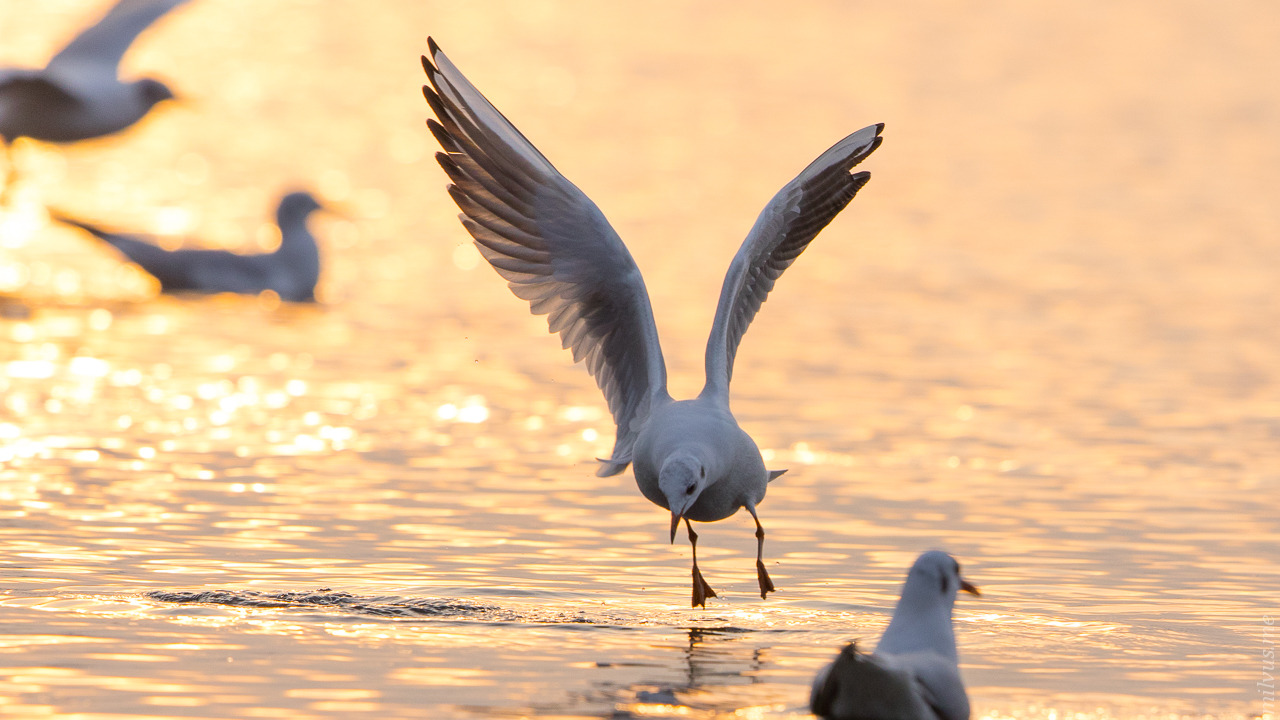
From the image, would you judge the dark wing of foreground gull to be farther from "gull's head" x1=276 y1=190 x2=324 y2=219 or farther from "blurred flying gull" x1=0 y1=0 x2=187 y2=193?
"gull's head" x1=276 y1=190 x2=324 y2=219

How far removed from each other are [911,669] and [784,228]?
11.5ft

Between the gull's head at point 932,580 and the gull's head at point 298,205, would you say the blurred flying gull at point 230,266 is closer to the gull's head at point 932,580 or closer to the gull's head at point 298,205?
the gull's head at point 298,205

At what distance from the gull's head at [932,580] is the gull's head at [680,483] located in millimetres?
1120

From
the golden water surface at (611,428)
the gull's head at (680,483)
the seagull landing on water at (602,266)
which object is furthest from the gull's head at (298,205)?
the gull's head at (680,483)

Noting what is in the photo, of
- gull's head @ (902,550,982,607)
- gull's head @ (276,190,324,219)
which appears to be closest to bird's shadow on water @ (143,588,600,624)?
gull's head @ (902,550,982,607)

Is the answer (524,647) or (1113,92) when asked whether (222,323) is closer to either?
(524,647)

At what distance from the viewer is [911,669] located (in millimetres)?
6094

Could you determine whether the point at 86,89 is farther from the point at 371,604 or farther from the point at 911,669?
the point at 911,669

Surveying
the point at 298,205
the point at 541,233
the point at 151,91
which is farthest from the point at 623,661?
the point at 298,205

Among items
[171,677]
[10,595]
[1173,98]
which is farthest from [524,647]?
[1173,98]

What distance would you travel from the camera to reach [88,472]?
1023 centimetres

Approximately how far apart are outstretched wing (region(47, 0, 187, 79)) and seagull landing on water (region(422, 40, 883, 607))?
10.3 m

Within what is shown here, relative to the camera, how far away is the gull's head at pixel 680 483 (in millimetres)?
7578

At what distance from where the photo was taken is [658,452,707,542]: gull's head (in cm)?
758
